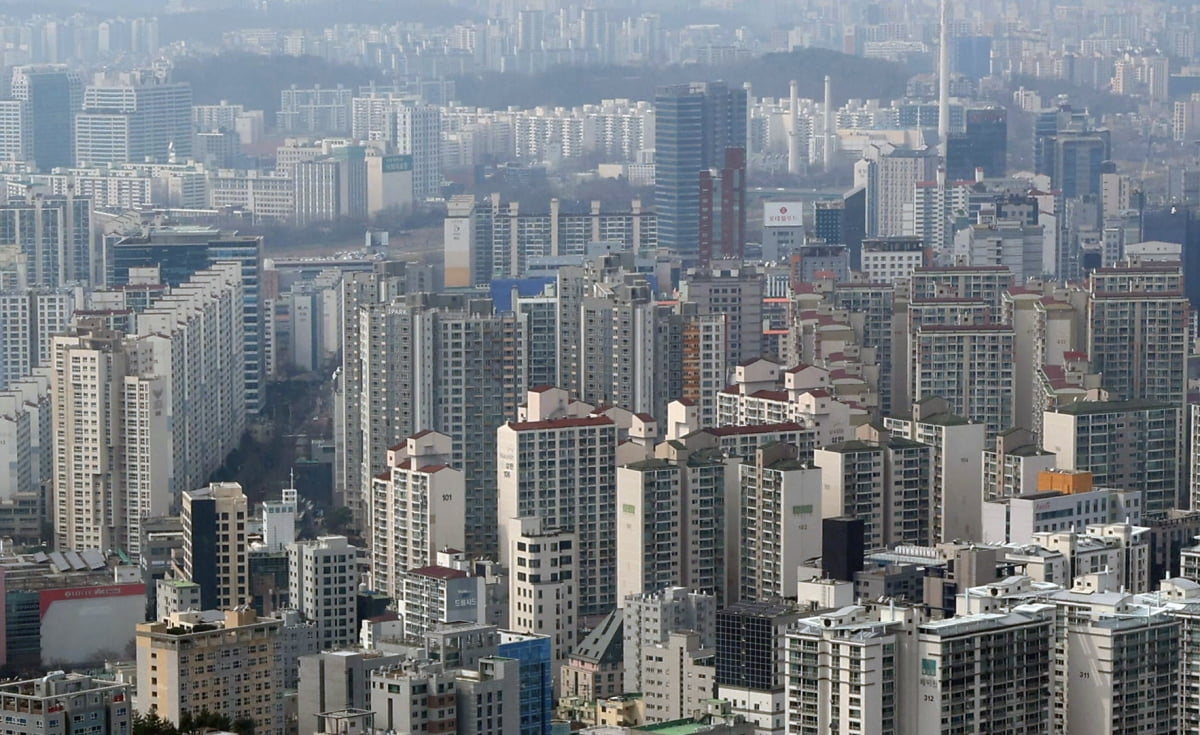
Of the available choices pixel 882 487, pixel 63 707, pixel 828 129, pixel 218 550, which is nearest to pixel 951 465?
pixel 882 487

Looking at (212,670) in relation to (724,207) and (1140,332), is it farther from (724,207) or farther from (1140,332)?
(724,207)

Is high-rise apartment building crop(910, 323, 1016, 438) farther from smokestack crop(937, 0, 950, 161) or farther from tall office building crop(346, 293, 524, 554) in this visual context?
smokestack crop(937, 0, 950, 161)

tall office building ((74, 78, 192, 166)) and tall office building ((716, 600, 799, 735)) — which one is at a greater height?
tall office building ((74, 78, 192, 166))

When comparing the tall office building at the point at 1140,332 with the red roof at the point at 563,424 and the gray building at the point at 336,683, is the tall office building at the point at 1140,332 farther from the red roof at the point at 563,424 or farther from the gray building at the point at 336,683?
the gray building at the point at 336,683

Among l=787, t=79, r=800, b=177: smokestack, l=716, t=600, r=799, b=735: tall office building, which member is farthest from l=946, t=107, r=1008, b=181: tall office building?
l=716, t=600, r=799, b=735: tall office building

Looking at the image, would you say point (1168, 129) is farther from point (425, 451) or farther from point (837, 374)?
point (425, 451)

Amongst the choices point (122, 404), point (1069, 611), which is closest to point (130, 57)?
point (122, 404)
